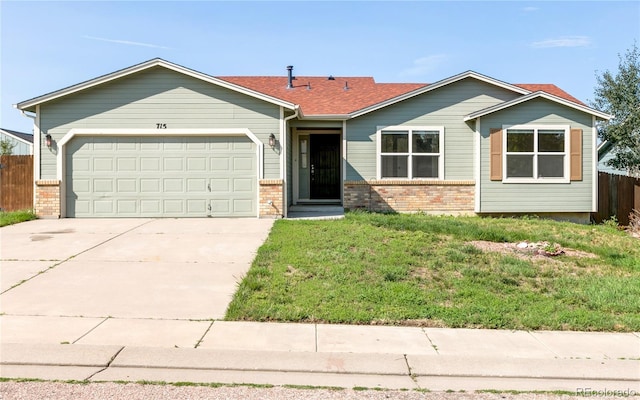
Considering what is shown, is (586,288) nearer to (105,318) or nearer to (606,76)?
(105,318)

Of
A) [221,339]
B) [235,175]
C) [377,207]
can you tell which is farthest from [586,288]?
[235,175]

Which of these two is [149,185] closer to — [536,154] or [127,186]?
[127,186]

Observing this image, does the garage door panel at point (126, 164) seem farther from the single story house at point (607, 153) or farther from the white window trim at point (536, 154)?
the single story house at point (607, 153)

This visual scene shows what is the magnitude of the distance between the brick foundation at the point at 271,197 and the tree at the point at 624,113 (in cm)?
1332

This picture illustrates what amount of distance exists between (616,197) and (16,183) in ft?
61.6

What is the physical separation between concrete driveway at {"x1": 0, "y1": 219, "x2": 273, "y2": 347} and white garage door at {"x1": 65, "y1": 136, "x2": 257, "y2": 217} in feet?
5.26

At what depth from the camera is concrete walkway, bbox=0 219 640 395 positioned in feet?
13.7

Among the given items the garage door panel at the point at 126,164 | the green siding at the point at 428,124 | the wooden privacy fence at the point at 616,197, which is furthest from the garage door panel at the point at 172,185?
the wooden privacy fence at the point at 616,197

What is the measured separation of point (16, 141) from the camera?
99.1 feet

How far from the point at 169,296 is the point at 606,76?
1951cm

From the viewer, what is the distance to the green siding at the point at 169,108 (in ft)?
44.1

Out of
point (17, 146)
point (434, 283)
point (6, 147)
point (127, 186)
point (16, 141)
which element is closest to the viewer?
point (434, 283)

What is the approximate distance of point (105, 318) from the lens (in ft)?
18.5

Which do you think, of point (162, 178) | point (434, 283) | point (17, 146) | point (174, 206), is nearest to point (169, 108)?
point (162, 178)
